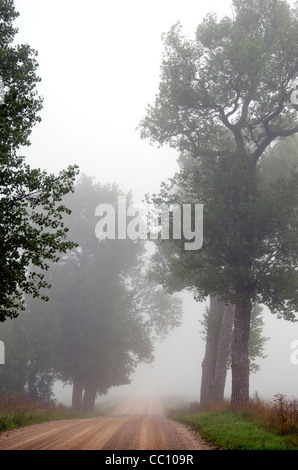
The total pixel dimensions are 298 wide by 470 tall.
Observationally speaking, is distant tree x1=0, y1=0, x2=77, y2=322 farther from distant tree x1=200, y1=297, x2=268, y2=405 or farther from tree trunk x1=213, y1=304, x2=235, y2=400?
tree trunk x1=213, y1=304, x2=235, y2=400

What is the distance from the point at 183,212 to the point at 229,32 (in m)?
9.52

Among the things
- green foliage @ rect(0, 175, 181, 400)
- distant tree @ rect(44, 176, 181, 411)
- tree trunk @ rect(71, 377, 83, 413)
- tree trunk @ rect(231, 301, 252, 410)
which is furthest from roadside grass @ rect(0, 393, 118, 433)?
tree trunk @ rect(231, 301, 252, 410)

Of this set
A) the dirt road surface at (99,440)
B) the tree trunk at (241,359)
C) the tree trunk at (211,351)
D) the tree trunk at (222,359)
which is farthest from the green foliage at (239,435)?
the tree trunk at (211,351)

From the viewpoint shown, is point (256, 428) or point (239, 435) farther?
point (256, 428)

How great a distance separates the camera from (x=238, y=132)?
58.6 feet

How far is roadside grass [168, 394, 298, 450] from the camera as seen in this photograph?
27.3 ft

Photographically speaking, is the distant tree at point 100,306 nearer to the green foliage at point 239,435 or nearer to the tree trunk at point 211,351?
the tree trunk at point 211,351

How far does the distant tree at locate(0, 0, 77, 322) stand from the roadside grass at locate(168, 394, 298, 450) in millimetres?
6506

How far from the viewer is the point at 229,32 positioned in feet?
56.5

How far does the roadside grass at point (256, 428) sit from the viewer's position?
834cm

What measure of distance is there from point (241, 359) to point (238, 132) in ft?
36.7

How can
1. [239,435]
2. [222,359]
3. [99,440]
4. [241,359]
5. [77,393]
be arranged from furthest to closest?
[77,393] → [222,359] → [241,359] → [239,435] → [99,440]

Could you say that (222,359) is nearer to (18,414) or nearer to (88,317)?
(18,414)

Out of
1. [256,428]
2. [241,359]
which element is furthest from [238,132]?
[256,428]
